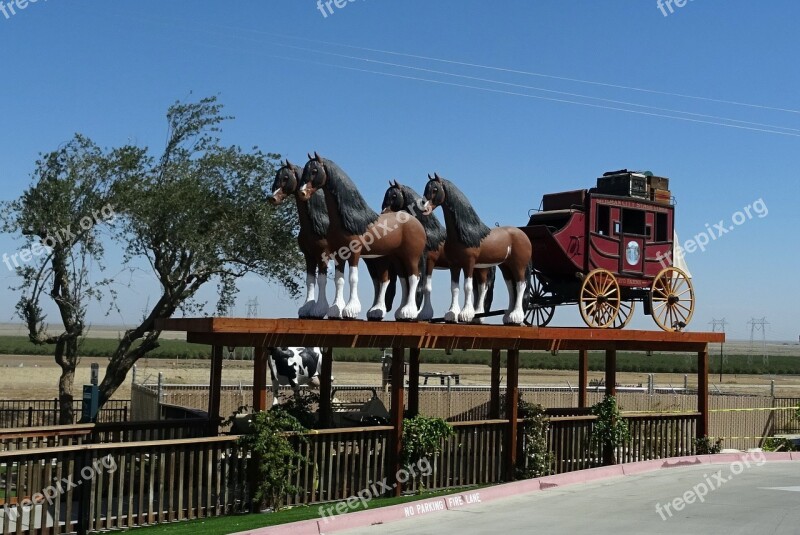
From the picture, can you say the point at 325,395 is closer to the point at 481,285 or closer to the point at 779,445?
the point at 481,285

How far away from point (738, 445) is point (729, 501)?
14.5 m

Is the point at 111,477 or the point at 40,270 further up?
the point at 40,270

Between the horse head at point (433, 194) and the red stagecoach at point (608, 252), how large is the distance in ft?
9.41

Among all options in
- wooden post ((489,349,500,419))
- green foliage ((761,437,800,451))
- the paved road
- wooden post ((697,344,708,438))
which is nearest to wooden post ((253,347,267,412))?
the paved road

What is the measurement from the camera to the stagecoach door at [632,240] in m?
19.3

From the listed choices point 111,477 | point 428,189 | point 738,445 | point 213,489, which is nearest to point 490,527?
point 213,489

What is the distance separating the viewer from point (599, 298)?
18609 millimetres

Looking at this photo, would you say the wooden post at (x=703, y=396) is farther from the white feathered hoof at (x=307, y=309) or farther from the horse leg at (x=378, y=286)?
the white feathered hoof at (x=307, y=309)

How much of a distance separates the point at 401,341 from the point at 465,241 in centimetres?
260

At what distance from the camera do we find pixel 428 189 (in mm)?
16031

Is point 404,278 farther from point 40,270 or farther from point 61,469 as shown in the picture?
point 40,270

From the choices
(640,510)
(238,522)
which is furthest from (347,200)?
(640,510)

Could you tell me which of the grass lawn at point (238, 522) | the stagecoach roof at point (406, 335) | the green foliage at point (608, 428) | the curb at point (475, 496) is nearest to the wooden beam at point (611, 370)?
the stagecoach roof at point (406, 335)

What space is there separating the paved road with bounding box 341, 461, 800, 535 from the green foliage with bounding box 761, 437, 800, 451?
28.4 feet
